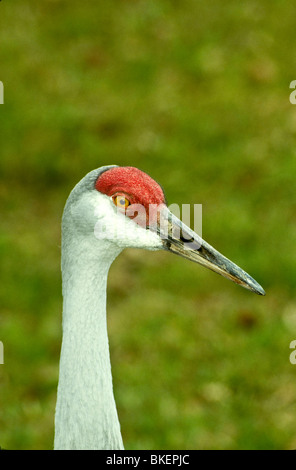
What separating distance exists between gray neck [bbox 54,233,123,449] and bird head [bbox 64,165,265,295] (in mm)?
67

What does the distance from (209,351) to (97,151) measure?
78.5 inches

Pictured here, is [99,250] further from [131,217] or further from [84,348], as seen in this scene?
[84,348]

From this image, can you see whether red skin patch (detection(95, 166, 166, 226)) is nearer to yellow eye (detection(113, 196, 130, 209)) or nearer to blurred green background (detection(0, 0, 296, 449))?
yellow eye (detection(113, 196, 130, 209))

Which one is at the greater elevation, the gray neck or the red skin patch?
the red skin patch

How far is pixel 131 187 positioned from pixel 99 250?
235 millimetres

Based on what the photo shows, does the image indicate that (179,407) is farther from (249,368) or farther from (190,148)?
(190,148)

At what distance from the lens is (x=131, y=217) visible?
7.84 ft

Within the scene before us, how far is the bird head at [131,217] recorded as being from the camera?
7.74 feet

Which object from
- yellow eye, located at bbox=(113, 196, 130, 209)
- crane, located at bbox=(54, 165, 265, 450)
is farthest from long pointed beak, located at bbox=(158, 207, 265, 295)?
yellow eye, located at bbox=(113, 196, 130, 209)

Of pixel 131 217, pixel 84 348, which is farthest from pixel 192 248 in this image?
pixel 84 348

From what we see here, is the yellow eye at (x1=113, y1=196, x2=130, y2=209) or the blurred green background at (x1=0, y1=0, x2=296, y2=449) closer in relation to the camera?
the yellow eye at (x1=113, y1=196, x2=130, y2=209)

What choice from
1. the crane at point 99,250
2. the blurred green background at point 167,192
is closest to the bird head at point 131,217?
the crane at point 99,250

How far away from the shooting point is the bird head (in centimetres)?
236
